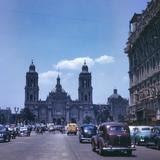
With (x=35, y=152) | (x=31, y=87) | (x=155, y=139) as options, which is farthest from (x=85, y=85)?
(x=35, y=152)

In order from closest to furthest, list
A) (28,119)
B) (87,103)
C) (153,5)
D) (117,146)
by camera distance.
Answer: (117,146) < (153,5) < (28,119) < (87,103)

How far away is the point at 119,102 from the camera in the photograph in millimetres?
193750

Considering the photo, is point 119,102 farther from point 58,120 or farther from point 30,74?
point 30,74

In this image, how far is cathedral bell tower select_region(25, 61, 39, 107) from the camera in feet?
577

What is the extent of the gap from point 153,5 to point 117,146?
4577 cm

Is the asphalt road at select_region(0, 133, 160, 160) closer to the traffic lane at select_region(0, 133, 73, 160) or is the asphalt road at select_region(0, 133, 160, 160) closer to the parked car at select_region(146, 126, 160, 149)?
the traffic lane at select_region(0, 133, 73, 160)

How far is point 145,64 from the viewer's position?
75.6 m

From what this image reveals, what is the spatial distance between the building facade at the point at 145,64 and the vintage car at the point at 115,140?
37795 mm

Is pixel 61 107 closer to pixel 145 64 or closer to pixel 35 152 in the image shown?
pixel 145 64

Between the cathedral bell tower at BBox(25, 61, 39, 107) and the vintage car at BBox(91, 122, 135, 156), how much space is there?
14987cm

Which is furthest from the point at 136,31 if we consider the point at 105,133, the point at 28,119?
the point at 28,119

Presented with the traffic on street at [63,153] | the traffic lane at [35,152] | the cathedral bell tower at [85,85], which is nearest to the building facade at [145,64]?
A: the traffic lane at [35,152]

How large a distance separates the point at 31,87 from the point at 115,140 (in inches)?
5952

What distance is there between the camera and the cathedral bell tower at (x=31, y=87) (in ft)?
577
